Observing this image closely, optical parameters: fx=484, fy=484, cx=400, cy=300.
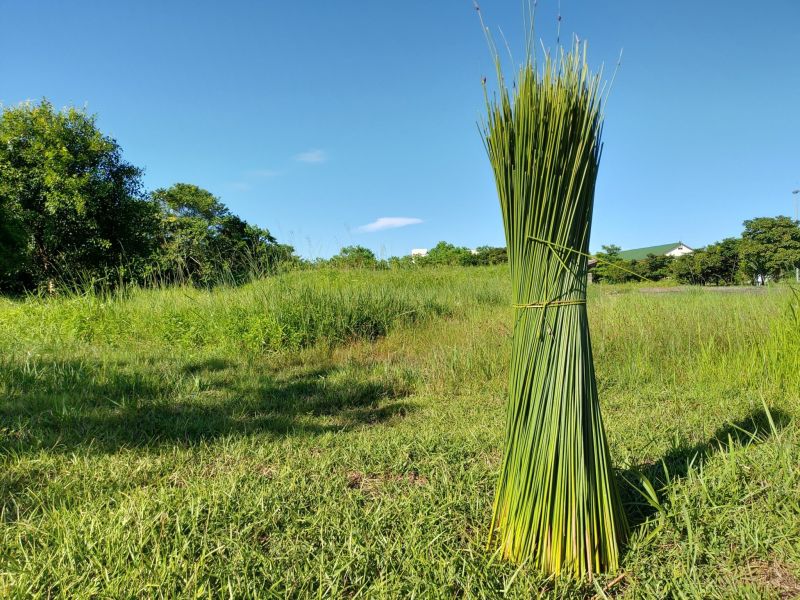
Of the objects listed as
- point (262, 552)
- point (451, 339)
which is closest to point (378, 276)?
point (451, 339)

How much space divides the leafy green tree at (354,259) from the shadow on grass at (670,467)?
21.9 ft

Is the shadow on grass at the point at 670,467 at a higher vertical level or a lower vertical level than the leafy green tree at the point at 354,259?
lower

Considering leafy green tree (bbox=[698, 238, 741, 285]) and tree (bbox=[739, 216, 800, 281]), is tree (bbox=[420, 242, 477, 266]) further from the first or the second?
tree (bbox=[739, 216, 800, 281])

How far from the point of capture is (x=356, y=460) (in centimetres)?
245

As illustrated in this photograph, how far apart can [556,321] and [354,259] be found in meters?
7.62

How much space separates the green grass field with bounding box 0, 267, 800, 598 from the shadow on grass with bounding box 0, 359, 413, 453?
0.08 feet

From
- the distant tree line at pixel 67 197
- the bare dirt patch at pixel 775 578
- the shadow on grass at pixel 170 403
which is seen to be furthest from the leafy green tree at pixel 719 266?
the distant tree line at pixel 67 197

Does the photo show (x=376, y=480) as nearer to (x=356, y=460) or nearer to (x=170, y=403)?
(x=356, y=460)

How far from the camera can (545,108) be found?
139 centimetres

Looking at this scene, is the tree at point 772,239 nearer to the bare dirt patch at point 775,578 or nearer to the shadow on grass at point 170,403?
the shadow on grass at point 170,403

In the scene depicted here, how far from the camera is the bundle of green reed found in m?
1.40

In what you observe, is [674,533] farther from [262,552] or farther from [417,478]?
[262,552]

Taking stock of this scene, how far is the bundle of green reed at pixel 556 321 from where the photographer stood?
55.2 inches

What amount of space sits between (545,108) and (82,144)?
55.8 feet
